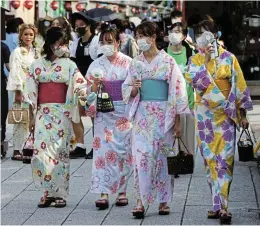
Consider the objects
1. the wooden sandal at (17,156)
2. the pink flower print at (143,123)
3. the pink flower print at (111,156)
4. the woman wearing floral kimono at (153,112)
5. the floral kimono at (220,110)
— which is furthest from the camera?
the wooden sandal at (17,156)

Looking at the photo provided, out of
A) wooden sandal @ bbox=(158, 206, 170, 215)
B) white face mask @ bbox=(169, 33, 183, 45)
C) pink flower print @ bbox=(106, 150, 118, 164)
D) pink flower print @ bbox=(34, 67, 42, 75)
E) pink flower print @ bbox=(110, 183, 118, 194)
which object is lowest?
wooden sandal @ bbox=(158, 206, 170, 215)

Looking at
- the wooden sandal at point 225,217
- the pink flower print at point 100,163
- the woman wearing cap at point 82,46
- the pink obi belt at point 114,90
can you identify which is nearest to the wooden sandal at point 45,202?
the pink flower print at point 100,163

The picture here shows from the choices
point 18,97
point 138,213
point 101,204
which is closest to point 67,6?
point 18,97

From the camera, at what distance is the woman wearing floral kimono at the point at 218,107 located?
25.9 feet

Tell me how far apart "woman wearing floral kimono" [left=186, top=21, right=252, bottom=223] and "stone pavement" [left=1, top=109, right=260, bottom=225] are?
14.5 inches

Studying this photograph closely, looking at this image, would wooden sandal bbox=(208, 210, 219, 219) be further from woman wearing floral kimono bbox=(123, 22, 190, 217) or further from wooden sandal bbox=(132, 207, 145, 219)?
wooden sandal bbox=(132, 207, 145, 219)

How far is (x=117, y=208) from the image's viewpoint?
28.5 ft

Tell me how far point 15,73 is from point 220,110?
4.74 meters

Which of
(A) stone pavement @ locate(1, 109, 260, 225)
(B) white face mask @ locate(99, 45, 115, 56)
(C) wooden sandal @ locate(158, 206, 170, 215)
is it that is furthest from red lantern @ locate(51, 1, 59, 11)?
(C) wooden sandal @ locate(158, 206, 170, 215)

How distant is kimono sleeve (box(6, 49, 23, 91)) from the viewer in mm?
11969

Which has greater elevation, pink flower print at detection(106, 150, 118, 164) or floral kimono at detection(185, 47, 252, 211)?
floral kimono at detection(185, 47, 252, 211)

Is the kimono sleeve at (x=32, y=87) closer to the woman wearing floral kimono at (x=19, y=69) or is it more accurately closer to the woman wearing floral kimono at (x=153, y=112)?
the woman wearing floral kimono at (x=153, y=112)

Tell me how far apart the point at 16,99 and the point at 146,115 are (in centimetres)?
423

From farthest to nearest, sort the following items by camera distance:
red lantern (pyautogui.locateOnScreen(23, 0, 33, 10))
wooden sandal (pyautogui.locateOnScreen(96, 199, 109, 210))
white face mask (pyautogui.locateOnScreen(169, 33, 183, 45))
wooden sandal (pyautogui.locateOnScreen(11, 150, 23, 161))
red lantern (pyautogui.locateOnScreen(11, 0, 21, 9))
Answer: red lantern (pyautogui.locateOnScreen(23, 0, 33, 10)) → red lantern (pyautogui.locateOnScreen(11, 0, 21, 9)) → wooden sandal (pyautogui.locateOnScreen(11, 150, 23, 161)) → white face mask (pyautogui.locateOnScreen(169, 33, 183, 45)) → wooden sandal (pyautogui.locateOnScreen(96, 199, 109, 210))
